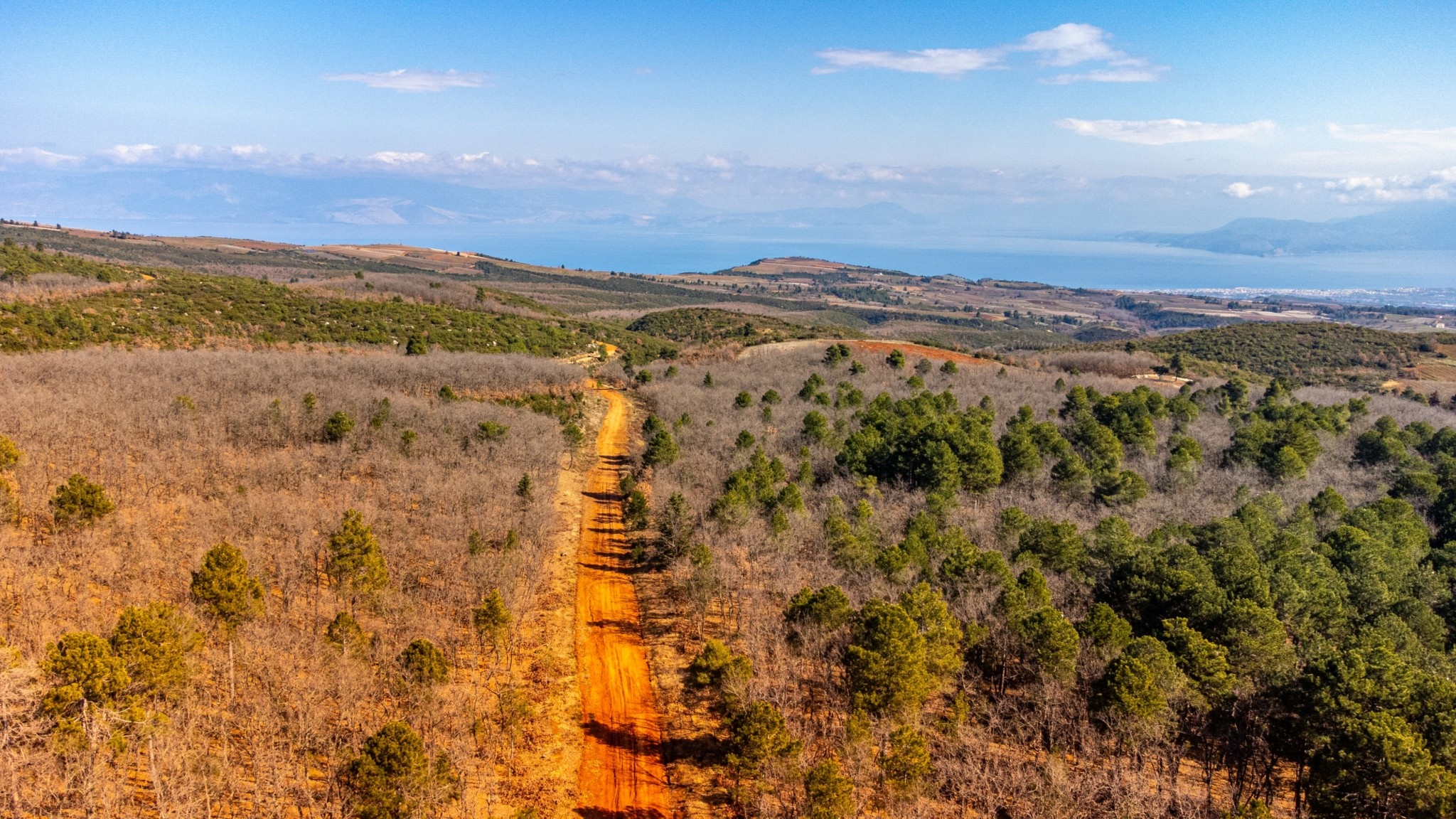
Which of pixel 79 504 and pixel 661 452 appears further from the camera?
pixel 661 452

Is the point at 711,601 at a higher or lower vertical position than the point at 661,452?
lower

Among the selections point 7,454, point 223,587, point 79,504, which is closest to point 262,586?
point 223,587

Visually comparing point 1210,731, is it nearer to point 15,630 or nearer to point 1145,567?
point 1145,567

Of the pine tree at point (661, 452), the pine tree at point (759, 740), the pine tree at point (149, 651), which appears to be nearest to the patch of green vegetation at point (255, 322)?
the pine tree at point (661, 452)

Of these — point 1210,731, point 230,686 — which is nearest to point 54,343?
point 230,686

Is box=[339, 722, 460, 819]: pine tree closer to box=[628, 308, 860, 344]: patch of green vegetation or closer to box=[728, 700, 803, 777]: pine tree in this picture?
box=[728, 700, 803, 777]: pine tree

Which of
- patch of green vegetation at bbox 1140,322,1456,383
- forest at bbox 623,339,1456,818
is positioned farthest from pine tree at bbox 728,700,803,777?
patch of green vegetation at bbox 1140,322,1456,383

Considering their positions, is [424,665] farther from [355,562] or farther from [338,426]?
[338,426]
